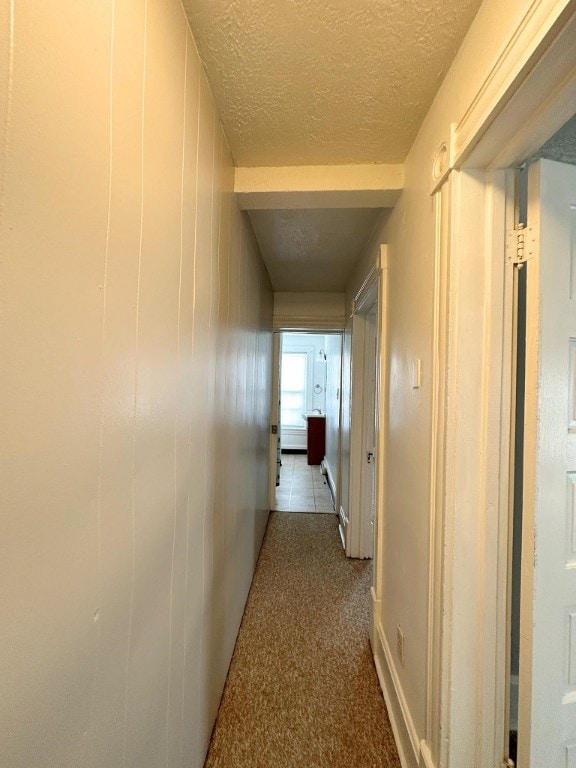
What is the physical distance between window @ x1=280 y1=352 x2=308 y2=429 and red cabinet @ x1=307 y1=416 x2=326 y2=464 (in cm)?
70

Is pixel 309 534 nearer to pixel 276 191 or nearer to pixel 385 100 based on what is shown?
pixel 276 191

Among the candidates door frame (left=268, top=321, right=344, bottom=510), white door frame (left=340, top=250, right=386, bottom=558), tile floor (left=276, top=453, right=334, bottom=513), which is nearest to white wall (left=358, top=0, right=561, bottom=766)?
white door frame (left=340, top=250, right=386, bottom=558)

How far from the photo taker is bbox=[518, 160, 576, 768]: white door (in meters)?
0.84

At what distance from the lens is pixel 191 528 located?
38.0 inches

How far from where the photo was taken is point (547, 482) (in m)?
0.85

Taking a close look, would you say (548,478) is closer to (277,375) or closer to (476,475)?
(476,475)

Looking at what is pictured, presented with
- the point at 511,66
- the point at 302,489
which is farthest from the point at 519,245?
the point at 302,489

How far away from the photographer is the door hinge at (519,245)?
861mm

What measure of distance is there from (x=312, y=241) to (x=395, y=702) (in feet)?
7.83

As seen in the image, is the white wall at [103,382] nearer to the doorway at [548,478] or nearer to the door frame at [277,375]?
the doorway at [548,478]

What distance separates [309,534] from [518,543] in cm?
226

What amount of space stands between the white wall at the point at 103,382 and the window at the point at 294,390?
570cm

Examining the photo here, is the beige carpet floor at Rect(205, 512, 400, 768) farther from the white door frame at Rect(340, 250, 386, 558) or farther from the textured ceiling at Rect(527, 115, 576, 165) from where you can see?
the textured ceiling at Rect(527, 115, 576, 165)

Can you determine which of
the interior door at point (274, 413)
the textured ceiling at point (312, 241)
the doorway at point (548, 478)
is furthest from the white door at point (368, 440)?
the doorway at point (548, 478)
